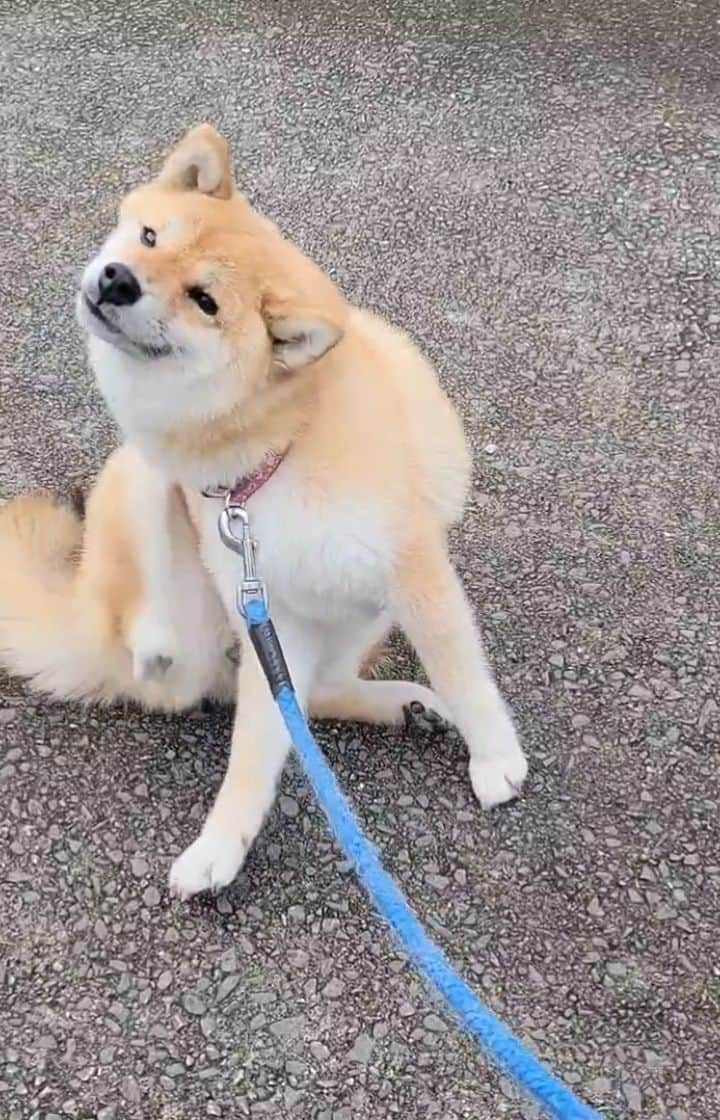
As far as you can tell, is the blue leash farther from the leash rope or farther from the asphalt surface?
the asphalt surface

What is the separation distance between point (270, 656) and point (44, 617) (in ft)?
2.62

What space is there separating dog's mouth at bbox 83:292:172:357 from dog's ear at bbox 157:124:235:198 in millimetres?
338

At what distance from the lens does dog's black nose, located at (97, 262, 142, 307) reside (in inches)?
69.9

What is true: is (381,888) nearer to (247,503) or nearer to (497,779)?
(247,503)

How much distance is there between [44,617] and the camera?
2422 mm

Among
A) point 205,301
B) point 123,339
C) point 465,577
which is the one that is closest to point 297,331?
point 205,301

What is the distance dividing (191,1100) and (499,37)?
12.7 feet

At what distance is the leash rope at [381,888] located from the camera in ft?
4.48

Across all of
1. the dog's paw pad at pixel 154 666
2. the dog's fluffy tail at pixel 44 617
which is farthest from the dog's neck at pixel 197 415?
the dog's fluffy tail at pixel 44 617

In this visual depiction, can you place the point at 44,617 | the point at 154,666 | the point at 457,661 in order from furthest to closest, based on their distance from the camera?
the point at 44,617 → the point at 154,666 → the point at 457,661

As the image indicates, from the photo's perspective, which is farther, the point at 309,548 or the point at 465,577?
the point at 465,577

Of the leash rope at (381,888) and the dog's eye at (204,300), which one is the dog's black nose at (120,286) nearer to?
the dog's eye at (204,300)

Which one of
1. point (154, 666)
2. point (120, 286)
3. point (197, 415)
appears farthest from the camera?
point (154, 666)

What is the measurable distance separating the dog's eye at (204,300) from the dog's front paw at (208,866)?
0.94 meters
